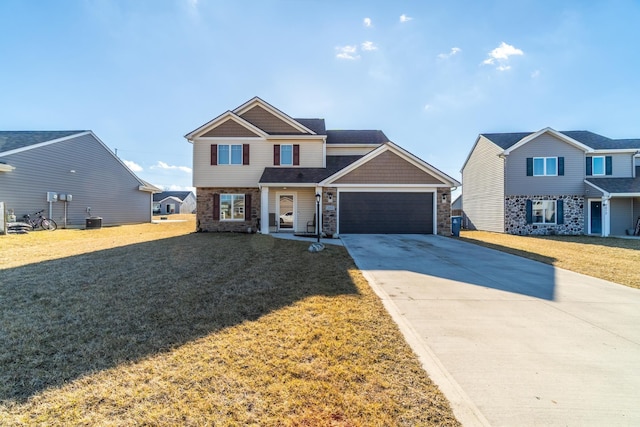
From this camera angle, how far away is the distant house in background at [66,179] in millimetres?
16562

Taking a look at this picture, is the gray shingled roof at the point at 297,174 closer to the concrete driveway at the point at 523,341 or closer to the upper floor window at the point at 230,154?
the upper floor window at the point at 230,154

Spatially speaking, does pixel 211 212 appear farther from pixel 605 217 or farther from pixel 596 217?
pixel 596 217

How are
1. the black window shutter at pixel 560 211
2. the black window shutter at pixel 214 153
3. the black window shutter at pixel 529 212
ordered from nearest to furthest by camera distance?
1. the black window shutter at pixel 214 153
2. the black window shutter at pixel 560 211
3. the black window shutter at pixel 529 212

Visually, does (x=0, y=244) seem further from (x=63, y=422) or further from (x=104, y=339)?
(x=63, y=422)

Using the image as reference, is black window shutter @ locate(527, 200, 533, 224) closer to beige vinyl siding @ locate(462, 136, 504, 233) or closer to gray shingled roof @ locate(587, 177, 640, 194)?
beige vinyl siding @ locate(462, 136, 504, 233)

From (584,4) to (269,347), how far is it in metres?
17.1

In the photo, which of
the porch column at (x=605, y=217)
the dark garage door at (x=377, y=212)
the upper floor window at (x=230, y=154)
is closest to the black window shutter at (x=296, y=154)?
the upper floor window at (x=230, y=154)

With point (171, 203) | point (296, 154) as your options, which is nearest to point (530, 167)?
point (296, 154)

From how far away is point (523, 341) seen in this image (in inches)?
140

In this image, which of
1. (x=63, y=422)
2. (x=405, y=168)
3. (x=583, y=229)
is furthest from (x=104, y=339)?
(x=583, y=229)

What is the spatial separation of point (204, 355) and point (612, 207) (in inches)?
1074

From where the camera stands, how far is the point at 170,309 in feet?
14.3

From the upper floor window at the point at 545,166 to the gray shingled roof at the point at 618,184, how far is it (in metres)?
2.33

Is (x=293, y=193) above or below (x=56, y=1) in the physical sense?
below
